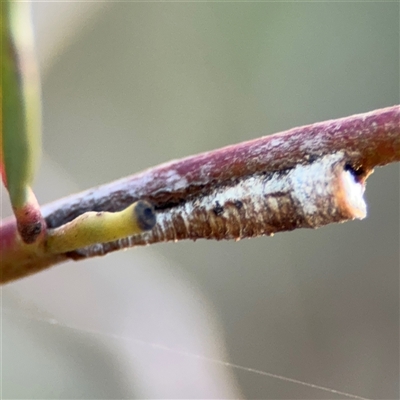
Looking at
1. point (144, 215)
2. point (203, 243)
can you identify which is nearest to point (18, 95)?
point (144, 215)

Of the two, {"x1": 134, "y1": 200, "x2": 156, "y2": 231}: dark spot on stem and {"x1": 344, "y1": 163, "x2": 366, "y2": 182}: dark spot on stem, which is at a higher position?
{"x1": 344, "y1": 163, "x2": 366, "y2": 182}: dark spot on stem

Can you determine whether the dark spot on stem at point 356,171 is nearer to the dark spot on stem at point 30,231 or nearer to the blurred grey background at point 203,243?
the dark spot on stem at point 30,231

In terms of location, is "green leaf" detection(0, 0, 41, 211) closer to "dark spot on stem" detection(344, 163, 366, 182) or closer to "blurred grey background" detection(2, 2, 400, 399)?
"dark spot on stem" detection(344, 163, 366, 182)

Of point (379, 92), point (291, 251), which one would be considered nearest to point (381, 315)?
point (291, 251)

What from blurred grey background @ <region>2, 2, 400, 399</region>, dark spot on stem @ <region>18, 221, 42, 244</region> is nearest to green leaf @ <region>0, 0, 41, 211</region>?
dark spot on stem @ <region>18, 221, 42, 244</region>

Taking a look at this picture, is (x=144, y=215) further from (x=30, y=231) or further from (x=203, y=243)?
(x=203, y=243)
